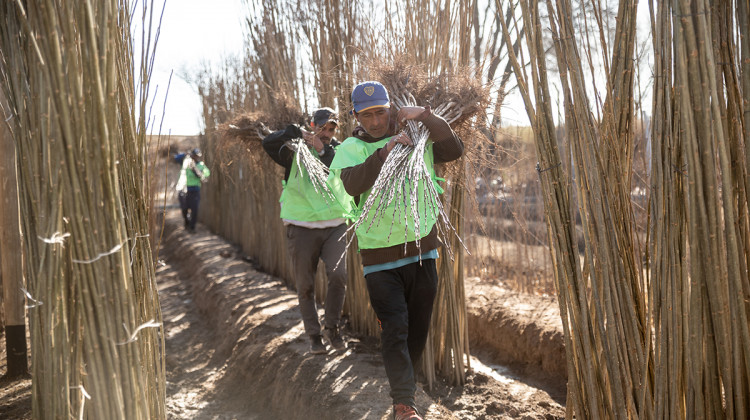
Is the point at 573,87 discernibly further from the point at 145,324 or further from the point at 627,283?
the point at 145,324

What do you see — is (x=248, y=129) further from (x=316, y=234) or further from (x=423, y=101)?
(x=423, y=101)

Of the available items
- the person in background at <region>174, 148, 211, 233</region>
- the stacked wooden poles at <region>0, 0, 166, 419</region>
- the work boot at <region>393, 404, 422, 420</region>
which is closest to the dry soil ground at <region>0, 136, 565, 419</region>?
the work boot at <region>393, 404, 422, 420</region>

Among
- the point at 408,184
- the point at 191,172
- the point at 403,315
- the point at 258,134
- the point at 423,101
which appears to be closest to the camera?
the point at 408,184

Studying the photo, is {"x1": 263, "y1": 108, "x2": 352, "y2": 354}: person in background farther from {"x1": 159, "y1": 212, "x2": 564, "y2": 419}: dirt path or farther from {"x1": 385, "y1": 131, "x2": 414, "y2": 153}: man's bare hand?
{"x1": 385, "y1": 131, "x2": 414, "y2": 153}: man's bare hand

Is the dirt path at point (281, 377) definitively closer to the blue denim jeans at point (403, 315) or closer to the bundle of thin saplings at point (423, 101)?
the blue denim jeans at point (403, 315)

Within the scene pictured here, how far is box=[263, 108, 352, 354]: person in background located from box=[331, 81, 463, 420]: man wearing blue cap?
1.05 m

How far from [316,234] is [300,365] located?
0.78 m

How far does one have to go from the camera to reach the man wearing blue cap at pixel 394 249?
2734 millimetres

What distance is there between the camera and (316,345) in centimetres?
397

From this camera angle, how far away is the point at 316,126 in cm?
414

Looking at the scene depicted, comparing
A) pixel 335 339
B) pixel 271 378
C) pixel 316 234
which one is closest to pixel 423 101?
pixel 316 234

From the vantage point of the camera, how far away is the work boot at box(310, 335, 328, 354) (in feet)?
12.9

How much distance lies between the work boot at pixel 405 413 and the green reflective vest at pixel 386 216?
2.17 ft

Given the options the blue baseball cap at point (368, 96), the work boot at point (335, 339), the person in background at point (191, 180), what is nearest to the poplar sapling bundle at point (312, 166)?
the work boot at point (335, 339)
